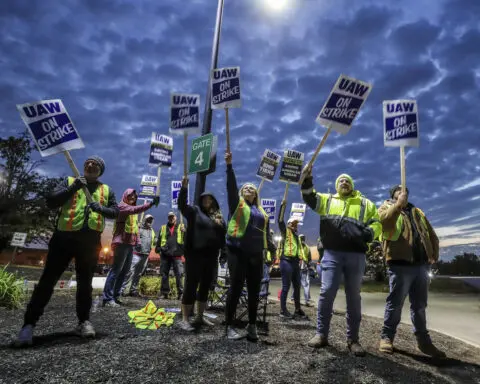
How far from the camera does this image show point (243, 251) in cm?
411

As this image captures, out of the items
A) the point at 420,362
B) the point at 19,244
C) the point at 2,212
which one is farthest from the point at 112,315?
the point at 2,212

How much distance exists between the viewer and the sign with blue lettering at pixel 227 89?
5527mm

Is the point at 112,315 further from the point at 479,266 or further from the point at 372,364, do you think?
the point at 479,266

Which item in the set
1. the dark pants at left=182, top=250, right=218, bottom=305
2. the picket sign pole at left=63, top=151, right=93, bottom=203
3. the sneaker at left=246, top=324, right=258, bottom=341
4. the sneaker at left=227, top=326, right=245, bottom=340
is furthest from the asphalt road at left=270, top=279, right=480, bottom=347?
the picket sign pole at left=63, top=151, right=93, bottom=203

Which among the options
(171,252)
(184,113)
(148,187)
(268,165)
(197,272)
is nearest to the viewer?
(197,272)

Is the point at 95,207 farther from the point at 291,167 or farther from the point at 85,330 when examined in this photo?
the point at 291,167

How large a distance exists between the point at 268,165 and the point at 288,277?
266 centimetres

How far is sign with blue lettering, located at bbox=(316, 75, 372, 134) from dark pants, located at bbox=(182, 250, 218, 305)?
2375mm

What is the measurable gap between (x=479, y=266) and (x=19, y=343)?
54721 millimetres

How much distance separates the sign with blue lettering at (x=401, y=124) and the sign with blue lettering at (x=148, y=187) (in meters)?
6.09

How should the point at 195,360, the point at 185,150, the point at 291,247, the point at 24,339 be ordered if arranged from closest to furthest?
1. the point at 195,360
2. the point at 24,339
3. the point at 185,150
4. the point at 291,247

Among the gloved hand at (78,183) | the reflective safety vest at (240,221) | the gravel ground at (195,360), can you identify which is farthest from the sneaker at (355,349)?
the gloved hand at (78,183)

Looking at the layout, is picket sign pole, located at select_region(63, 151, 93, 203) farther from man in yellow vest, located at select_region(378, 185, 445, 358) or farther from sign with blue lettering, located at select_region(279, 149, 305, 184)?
sign with blue lettering, located at select_region(279, 149, 305, 184)

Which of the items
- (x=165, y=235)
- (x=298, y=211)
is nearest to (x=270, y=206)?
(x=298, y=211)
